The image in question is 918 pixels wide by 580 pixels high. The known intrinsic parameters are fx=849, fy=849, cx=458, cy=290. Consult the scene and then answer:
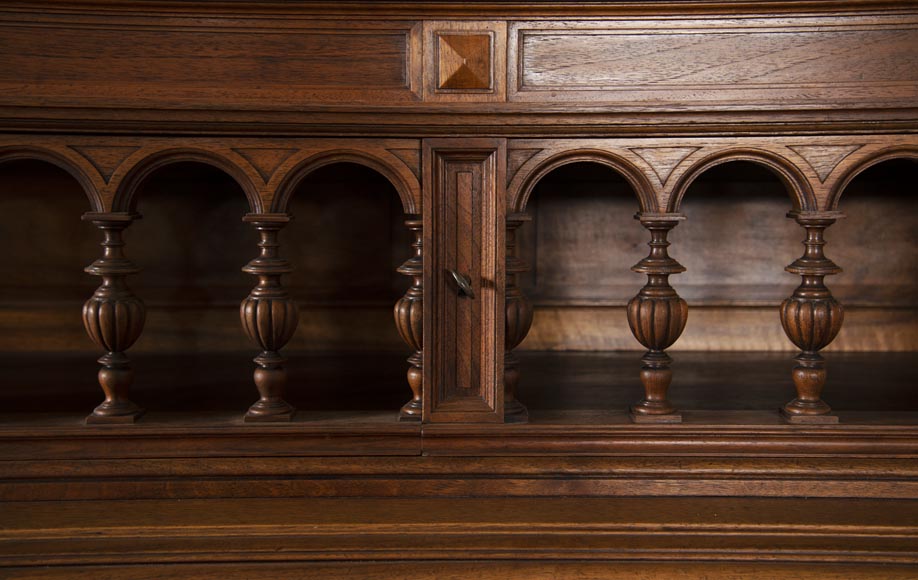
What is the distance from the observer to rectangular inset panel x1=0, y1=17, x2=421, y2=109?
1442mm

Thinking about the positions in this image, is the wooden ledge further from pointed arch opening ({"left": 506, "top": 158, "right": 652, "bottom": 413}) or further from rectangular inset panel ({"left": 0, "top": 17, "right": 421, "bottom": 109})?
pointed arch opening ({"left": 506, "top": 158, "right": 652, "bottom": 413})

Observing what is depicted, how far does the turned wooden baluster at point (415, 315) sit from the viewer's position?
1.54m

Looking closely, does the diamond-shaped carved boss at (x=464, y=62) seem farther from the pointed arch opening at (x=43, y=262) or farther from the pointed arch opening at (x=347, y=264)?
the pointed arch opening at (x=43, y=262)

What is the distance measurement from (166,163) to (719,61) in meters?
0.98

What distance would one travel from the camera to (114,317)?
1524 millimetres

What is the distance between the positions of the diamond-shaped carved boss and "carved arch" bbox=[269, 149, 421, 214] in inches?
6.3

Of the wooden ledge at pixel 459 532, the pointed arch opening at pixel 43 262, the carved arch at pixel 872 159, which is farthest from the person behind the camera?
the pointed arch opening at pixel 43 262

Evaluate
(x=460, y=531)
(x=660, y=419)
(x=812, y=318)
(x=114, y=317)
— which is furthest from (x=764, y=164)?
(x=114, y=317)

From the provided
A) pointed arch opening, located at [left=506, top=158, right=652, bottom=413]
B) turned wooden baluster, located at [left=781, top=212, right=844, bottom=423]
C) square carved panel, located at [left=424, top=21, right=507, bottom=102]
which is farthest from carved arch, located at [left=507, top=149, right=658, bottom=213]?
pointed arch opening, located at [left=506, top=158, right=652, bottom=413]

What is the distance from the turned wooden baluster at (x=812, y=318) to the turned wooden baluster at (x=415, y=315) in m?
0.66

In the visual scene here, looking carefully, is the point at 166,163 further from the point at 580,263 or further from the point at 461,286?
the point at 580,263

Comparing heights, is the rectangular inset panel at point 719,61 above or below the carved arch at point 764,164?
above

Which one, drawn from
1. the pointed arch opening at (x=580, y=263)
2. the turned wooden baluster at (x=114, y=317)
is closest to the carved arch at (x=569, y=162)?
the turned wooden baluster at (x=114, y=317)

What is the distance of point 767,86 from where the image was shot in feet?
4.76
